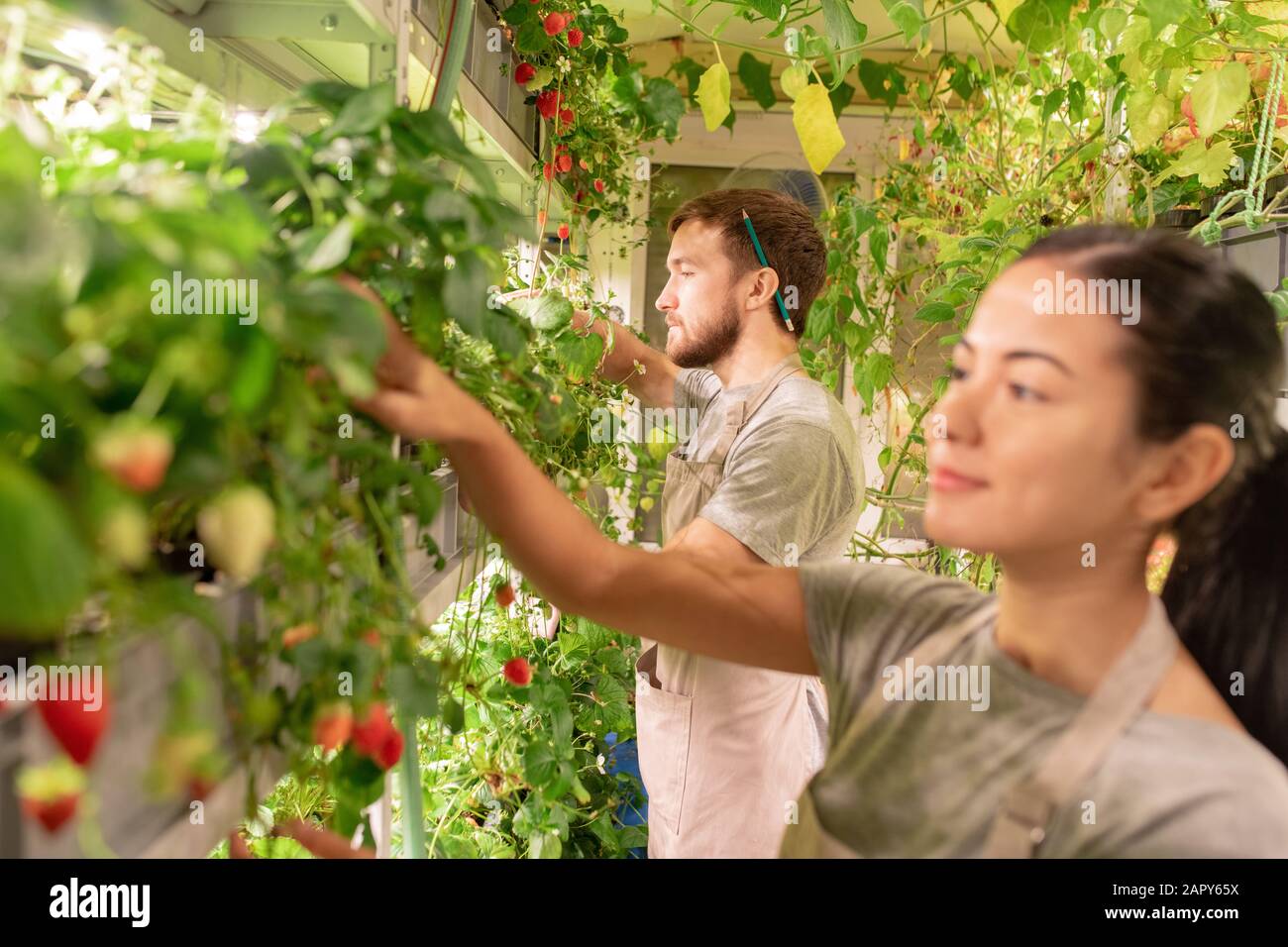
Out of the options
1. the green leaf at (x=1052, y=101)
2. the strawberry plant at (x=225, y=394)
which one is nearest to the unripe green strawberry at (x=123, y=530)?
the strawberry plant at (x=225, y=394)

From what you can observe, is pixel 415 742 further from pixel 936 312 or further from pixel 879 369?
pixel 879 369

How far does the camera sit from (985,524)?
2.53 ft

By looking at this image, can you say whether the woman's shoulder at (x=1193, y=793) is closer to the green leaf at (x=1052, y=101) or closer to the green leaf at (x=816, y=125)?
the green leaf at (x=816, y=125)

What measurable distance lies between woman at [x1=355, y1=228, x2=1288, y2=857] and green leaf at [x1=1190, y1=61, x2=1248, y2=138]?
0.66 metres

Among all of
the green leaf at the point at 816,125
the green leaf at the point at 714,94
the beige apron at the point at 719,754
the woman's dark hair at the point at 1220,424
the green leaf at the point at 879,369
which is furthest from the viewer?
the green leaf at the point at 879,369

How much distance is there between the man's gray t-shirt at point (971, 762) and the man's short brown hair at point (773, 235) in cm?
86

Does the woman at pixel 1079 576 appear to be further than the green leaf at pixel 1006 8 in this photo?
No

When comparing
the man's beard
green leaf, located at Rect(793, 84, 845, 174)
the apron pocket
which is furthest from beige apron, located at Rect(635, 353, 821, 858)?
green leaf, located at Rect(793, 84, 845, 174)

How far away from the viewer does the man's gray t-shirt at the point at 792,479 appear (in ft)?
4.60

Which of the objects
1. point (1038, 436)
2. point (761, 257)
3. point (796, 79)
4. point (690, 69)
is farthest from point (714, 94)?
point (690, 69)

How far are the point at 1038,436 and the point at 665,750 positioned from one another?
1.00 meters

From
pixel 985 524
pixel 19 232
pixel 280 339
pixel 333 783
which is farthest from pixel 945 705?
pixel 19 232

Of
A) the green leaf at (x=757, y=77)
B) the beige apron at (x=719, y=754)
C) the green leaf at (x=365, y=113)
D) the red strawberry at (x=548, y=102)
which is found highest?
the green leaf at (x=757, y=77)
